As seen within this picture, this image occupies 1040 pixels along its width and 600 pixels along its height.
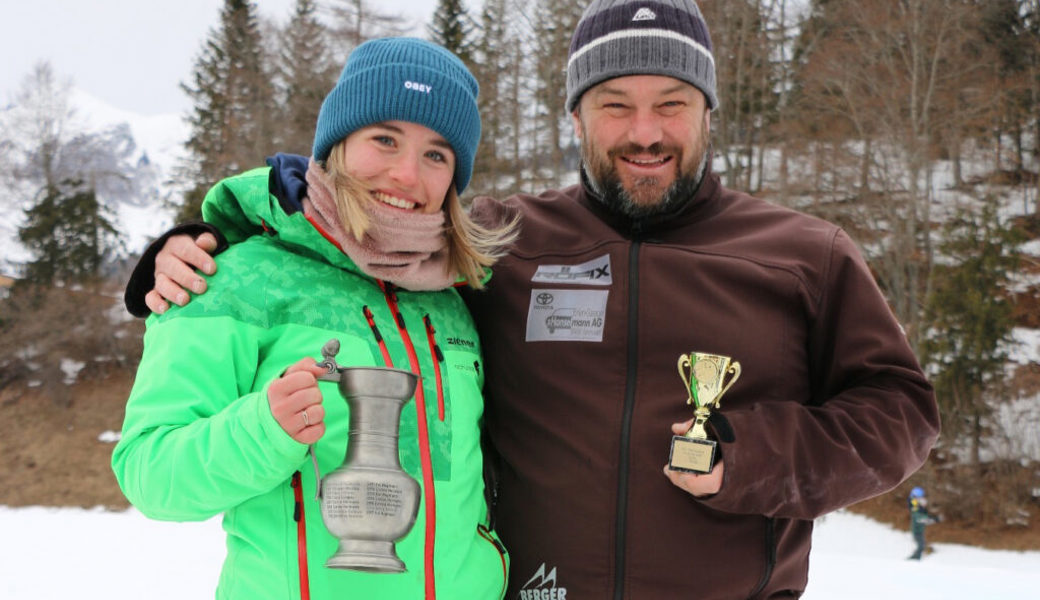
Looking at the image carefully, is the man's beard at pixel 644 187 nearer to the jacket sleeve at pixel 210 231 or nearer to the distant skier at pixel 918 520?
the jacket sleeve at pixel 210 231

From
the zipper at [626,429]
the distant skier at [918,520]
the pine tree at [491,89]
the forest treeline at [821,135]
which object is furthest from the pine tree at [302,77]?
the zipper at [626,429]

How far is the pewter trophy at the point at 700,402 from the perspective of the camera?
2.24m

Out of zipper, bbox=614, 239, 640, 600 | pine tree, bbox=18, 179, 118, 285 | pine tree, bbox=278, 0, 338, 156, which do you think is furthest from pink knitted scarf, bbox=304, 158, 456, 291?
pine tree, bbox=18, 179, 118, 285

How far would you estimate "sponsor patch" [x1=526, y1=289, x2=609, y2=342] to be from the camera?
→ 8.46 ft

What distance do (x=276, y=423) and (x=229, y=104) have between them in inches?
1221

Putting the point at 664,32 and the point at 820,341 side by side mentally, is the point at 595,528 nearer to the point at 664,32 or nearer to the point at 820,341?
the point at 820,341

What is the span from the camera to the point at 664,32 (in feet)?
9.13

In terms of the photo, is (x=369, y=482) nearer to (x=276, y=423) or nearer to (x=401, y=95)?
(x=276, y=423)

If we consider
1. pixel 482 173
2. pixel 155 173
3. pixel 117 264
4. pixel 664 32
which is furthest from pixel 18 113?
pixel 664 32

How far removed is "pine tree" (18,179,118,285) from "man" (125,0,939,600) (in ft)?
95.8

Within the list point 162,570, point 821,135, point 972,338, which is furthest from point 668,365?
point 821,135

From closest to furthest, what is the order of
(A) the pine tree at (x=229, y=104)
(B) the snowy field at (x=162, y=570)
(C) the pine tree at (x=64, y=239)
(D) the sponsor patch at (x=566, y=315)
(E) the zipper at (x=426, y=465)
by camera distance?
(E) the zipper at (x=426, y=465)
(D) the sponsor patch at (x=566, y=315)
(B) the snowy field at (x=162, y=570)
(A) the pine tree at (x=229, y=104)
(C) the pine tree at (x=64, y=239)

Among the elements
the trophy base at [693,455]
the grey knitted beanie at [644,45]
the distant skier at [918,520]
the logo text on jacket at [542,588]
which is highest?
the grey knitted beanie at [644,45]

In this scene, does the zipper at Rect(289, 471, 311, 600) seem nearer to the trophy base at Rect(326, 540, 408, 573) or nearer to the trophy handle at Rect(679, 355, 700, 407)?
the trophy base at Rect(326, 540, 408, 573)
